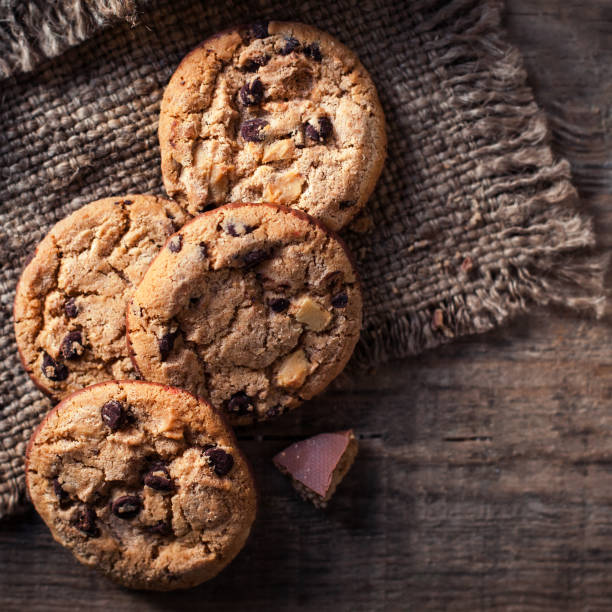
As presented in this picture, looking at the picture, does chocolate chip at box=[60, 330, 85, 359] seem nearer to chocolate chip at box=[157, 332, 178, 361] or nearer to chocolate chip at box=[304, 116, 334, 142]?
chocolate chip at box=[157, 332, 178, 361]

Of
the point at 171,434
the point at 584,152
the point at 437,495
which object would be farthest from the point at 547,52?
the point at 171,434

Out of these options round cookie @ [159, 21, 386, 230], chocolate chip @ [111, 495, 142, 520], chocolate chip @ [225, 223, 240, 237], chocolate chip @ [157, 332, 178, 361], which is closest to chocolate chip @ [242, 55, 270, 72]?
round cookie @ [159, 21, 386, 230]

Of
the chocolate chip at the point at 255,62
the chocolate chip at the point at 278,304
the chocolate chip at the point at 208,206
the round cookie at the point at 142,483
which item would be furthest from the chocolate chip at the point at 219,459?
the chocolate chip at the point at 255,62

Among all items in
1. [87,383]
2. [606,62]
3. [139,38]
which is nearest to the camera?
[87,383]

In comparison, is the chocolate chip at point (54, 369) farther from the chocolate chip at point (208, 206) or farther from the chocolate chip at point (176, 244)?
the chocolate chip at point (208, 206)

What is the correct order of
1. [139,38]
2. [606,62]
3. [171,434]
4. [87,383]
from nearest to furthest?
1. [171,434]
2. [87,383]
3. [139,38]
4. [606,62]

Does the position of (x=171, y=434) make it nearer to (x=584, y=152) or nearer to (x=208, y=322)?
(x=208, y=322)
